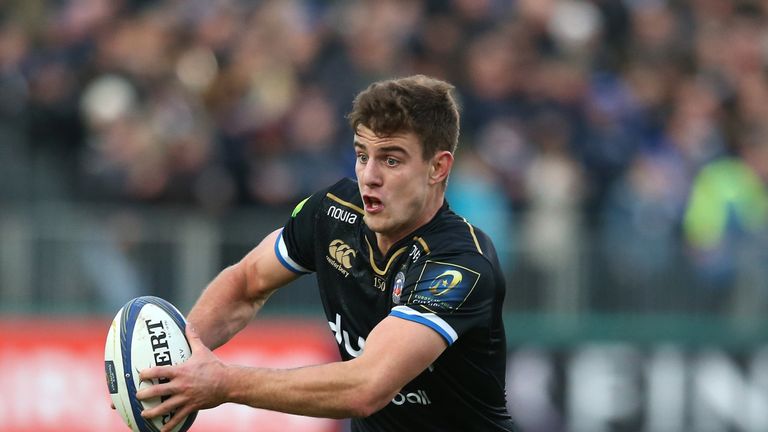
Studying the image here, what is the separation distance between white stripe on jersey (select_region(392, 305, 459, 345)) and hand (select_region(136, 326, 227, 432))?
0.79m

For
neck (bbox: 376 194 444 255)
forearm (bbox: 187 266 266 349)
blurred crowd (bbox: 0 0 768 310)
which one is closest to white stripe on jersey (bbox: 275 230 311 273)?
forearm (bbox: 187 266 266 349)

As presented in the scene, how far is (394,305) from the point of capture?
6027 mm

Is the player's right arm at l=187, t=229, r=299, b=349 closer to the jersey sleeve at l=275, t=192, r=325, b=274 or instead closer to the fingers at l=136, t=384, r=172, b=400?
the jersey sleeve at l=275, t=192, r=325, b=274

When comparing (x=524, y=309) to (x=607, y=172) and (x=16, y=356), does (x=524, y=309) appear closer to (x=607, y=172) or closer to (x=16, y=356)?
(x=607, y=172)

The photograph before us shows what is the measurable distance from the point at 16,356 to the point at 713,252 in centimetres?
653

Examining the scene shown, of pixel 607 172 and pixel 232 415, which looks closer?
pixel 232 415

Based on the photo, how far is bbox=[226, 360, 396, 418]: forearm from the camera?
5480mm

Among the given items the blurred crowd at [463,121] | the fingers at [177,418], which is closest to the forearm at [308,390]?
the fingers at [177,418]

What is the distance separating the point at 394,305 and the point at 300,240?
90 cm

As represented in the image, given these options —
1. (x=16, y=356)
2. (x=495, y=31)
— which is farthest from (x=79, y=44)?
(x=495, y=31)

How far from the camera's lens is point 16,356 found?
39.2 ft

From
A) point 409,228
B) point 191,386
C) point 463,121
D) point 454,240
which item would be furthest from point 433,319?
point 463,121

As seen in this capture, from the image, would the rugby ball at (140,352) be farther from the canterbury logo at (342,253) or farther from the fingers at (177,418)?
the canterbury logo at (342,253)

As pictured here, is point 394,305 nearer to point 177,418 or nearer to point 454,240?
point 454,240
